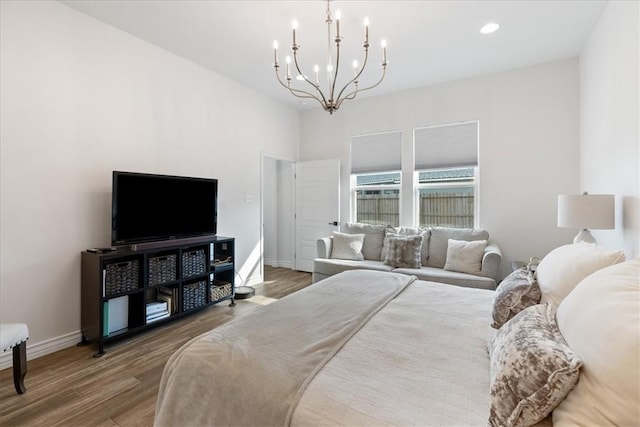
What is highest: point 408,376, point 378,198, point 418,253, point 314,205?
point 378,198

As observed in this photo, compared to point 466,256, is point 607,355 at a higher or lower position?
higher

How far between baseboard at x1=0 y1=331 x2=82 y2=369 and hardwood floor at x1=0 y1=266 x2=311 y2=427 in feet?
0.16

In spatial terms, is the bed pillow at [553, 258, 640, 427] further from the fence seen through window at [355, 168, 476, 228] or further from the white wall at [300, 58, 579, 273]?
the fence seen through window at [355, 168, 476, 228]

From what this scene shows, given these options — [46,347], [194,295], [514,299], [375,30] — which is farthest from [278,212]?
[514,299]

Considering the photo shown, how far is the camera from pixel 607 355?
0.74 m

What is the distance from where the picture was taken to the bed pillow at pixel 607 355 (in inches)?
27.2

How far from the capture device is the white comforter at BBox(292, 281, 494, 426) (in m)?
0.90

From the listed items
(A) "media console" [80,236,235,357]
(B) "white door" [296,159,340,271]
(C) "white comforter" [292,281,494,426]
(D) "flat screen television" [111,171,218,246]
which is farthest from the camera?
(B) "white door" [296,159,340,271]

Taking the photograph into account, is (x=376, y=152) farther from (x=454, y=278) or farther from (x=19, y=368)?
(x=19, y=368)

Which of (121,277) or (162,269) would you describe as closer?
(121,277)

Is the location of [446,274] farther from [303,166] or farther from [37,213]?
[37,213]

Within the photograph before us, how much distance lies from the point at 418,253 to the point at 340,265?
102cm

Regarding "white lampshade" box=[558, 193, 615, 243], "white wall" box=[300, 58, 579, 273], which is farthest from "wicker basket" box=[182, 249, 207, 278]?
"white lampshade" box=[558, 193, 615, 243]

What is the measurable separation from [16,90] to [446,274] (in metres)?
4.36
